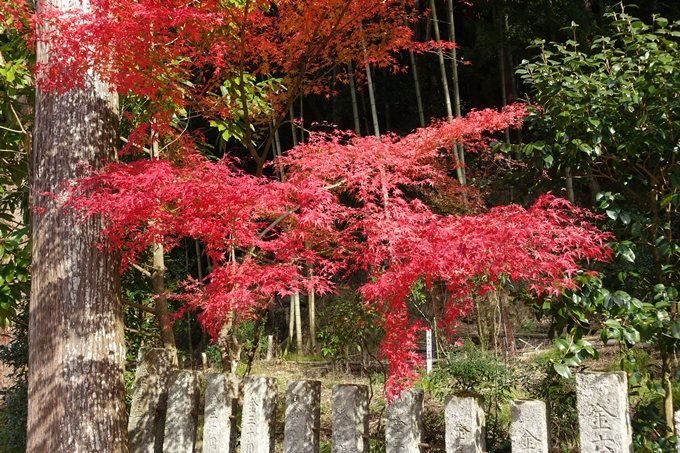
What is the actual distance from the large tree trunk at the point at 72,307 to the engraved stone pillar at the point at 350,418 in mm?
1348

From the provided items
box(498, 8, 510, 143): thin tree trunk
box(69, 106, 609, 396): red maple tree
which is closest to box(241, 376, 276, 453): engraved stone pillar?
box(69, 106, 609, 396): red maple tree

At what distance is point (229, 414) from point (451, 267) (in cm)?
134

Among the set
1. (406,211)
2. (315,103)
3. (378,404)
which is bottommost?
(378,404)

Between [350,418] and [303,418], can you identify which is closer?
[350,418]

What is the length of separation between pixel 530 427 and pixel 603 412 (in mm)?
261

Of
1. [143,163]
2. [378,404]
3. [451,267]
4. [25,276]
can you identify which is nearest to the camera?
[451,267]

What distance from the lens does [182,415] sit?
10.5 ft

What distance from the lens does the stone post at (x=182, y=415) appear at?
10.5 feet

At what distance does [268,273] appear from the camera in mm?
2877

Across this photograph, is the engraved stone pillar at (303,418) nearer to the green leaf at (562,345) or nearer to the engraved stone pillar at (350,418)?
the engraved stone pillar at (350,418)

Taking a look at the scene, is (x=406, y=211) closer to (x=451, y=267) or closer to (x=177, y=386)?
(x=451, y=267)

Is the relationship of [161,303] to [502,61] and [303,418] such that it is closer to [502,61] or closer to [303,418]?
[303,418]

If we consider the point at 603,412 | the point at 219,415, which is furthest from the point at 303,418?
the point at 603,412

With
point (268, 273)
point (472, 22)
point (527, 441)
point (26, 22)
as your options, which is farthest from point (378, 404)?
point (472, 22)
